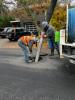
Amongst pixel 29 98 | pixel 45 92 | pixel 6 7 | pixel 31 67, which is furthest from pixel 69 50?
pixel 6 7

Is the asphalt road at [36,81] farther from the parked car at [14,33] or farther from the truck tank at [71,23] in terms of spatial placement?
the parked car at [14,33]

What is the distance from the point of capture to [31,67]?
13.7 meters

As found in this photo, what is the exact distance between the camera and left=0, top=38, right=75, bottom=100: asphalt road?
891 cm

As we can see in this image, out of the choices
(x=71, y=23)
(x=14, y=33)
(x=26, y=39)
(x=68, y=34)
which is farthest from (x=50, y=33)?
(x=14, y=33)

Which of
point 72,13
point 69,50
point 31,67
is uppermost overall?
point 72,13

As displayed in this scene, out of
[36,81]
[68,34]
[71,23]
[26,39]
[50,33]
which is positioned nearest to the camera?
[36,81]

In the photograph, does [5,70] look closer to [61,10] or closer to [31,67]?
[31,67]

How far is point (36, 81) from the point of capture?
10.9 m

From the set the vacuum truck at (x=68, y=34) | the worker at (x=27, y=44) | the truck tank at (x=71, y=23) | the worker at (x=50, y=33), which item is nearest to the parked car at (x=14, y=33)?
the worker at (x=50, y=33)

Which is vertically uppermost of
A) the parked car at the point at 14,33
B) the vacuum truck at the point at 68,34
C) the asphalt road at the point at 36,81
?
the vacuum truck at the point at 68,34

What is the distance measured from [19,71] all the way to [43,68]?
3.44 ft

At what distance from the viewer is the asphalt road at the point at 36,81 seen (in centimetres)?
891

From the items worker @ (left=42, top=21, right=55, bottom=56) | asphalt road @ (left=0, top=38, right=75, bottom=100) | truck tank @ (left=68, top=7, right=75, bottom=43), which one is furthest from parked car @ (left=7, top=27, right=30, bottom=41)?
truck tank @ (left=68, top=7, right=75, bottom=43)

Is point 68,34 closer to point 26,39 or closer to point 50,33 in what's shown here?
point 26,39
